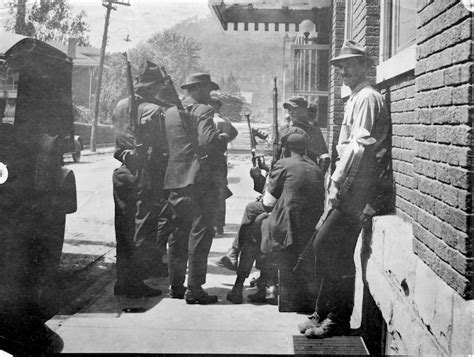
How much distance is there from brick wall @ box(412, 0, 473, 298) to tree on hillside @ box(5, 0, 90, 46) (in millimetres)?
3217

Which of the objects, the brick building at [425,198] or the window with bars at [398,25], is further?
the window with bars at [398,25]

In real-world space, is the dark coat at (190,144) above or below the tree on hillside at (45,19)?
below

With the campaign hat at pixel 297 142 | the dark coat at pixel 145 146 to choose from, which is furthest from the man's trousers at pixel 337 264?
the dark coat at pixel 145 146

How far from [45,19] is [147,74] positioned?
1042 millimetres

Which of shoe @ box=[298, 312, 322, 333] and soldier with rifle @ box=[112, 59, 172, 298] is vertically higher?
soldier with rifle @ box=[112, 59, 172, 298]

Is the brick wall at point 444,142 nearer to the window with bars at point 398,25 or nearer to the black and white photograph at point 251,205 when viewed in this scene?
the black and white photograph at point 251,205

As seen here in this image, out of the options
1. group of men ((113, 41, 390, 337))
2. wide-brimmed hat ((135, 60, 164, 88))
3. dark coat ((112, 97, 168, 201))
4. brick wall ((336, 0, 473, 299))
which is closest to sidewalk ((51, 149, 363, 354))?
group of men ((113, 41, 390, 337))

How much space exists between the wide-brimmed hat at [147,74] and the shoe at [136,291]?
1.92m

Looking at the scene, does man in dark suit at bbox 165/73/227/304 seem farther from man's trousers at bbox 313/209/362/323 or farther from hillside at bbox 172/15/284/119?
man's trousers at bbox 313/209/362/323

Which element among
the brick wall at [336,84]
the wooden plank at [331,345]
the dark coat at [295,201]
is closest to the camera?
the wooden plank at [331,345]

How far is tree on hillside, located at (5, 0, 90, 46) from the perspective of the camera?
487cm

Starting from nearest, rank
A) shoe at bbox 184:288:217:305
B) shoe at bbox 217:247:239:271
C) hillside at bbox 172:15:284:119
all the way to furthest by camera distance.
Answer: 1. shoe at bbox 184:288:217:305
2. shoe at bbox 217:247:239:271
3. hillside at bbox 172:15:284:119

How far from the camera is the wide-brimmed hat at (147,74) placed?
5340mm

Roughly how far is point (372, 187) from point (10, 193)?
2616 mm
